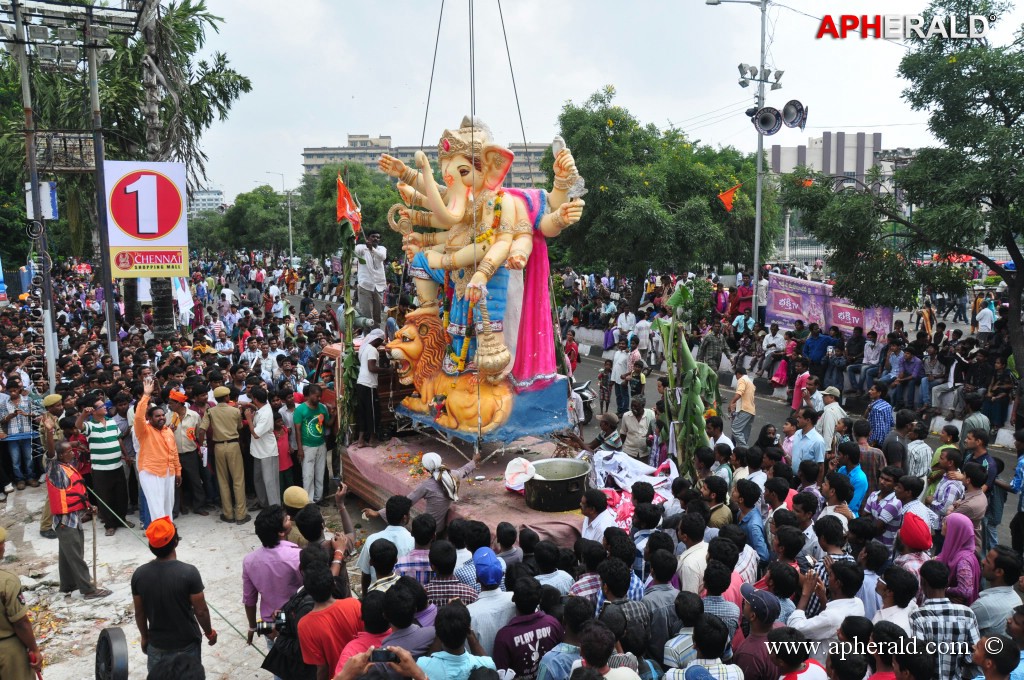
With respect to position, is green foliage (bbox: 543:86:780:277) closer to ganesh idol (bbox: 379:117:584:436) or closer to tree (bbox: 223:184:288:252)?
ganesh idol (bbox: 379:117:584:436)

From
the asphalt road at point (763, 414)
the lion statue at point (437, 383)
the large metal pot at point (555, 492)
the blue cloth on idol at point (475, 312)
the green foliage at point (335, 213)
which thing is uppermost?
the green foliage at point (335, 213)

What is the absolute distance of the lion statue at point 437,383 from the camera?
29.1 ft

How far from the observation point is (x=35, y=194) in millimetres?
12648

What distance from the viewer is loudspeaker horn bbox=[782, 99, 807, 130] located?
55.7ft

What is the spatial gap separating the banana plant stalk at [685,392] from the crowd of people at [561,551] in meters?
0.21

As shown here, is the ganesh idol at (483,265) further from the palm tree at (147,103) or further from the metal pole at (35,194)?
the palm tree at (147,103)

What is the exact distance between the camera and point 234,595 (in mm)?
7484

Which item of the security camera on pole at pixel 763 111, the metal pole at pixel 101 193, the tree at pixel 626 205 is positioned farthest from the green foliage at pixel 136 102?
the security camera on pole at pixel 763 111

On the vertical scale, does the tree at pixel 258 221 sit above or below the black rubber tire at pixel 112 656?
above

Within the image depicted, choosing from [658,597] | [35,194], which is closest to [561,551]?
[658,597]

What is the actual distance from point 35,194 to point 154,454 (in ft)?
22.1

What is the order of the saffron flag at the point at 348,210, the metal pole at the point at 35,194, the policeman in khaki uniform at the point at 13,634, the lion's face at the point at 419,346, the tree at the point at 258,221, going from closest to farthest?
1. the policeman in khaki uniform at the point at 13,634
2. the lion's face at the point at 419,346
3. the saffron flag at the point at 348,210
4. the metal pole at the point at 35,194
5. the tree at the point at 258,221

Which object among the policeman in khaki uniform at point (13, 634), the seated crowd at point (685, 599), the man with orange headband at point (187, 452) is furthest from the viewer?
the man with orange headband at point (187, 452)

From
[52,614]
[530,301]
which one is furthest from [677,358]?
[52,614]
